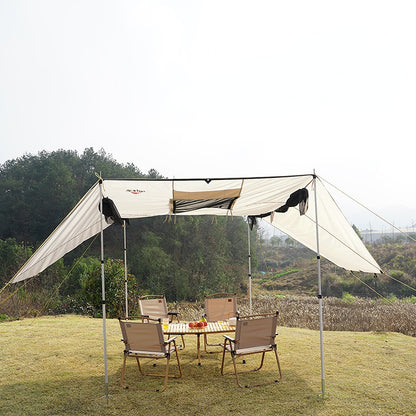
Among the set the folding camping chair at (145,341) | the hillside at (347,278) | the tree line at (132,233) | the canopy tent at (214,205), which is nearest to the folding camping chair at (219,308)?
the canopy tent at (214,205)

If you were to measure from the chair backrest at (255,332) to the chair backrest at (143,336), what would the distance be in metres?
0.76

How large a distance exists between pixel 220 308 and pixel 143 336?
204 centimetres

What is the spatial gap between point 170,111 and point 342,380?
390 inches

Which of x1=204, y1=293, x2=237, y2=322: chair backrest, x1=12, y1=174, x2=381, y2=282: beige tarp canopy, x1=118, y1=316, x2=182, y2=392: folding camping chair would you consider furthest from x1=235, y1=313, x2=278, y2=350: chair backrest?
x1=204, y1=293, x2=237, y2=322: chair backrest

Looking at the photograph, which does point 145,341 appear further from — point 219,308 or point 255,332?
point 219,308

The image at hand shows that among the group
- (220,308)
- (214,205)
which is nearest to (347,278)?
(220,308)

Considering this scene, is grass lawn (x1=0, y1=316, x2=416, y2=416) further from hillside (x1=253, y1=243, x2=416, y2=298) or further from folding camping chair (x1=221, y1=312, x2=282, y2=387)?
hillside (x1=253, y1=243, x2=416, y2=298)

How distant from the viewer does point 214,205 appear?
5.36 m

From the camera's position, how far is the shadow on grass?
354cm

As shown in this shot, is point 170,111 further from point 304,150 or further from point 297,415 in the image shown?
point 297,415

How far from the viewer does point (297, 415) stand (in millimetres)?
3359

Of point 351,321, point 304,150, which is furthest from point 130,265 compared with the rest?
point 351,321

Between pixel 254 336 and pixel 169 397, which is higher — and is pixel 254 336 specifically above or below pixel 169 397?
above

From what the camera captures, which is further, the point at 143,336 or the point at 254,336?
the point at 254,336
